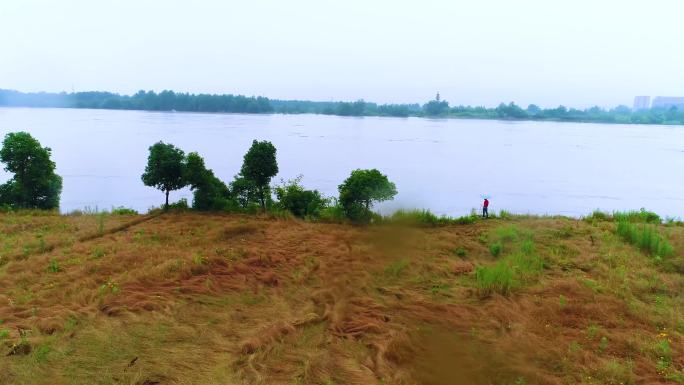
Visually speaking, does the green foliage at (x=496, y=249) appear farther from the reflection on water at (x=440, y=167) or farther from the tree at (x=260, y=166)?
the tree at (x=260, y=166)

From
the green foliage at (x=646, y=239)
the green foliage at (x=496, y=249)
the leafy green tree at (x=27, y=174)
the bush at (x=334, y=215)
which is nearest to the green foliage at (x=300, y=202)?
the bush at (x=334, y=215)

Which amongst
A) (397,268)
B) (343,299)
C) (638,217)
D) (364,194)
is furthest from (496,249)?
(638,217)

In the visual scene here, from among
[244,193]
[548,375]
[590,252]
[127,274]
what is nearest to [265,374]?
[548,375]

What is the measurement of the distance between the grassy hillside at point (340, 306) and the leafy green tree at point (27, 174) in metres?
2.74

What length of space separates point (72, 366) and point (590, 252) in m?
8.09

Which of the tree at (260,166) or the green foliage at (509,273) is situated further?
the tree at (260,166)

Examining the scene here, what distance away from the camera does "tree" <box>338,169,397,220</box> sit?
33.1 ft

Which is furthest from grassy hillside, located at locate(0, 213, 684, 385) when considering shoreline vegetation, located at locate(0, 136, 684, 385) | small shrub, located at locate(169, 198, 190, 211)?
small shrub, located at locate(169, 198, 190, 211)

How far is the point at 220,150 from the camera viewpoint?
99.7 ft

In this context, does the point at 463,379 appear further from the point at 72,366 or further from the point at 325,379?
the point at 72,366

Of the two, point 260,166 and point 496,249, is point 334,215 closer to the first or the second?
point 260,166

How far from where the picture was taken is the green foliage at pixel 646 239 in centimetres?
746

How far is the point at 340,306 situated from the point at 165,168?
6730mm

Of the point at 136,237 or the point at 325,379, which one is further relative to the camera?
the point at 136,237
